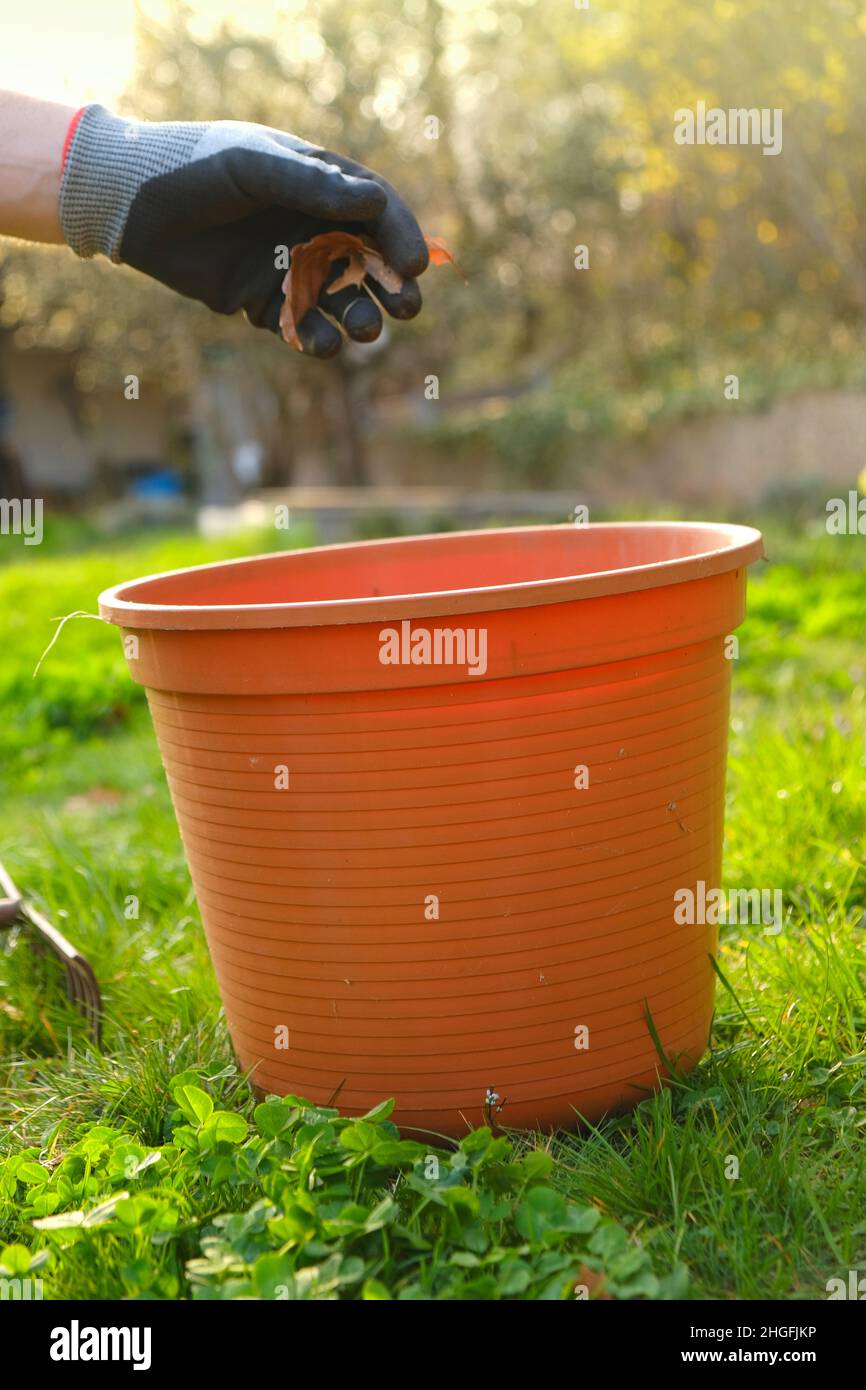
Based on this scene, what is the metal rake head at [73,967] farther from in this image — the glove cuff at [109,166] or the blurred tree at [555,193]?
the blurred tree at [555,193]

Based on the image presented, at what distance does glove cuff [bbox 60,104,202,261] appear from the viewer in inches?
61.7

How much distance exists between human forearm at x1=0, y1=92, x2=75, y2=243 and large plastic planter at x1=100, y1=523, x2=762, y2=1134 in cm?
59

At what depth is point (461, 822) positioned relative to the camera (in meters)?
1.40

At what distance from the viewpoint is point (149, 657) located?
1.53m

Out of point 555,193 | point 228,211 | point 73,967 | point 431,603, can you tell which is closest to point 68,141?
point 228,211

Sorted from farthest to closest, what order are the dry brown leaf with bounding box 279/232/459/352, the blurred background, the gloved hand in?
1. the blurred background
2. the dry brown leaf with bounding box 279/232/459/352
3. the gloved hand

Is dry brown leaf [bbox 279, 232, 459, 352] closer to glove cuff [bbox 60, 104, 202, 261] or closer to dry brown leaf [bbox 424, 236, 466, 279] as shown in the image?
dry brown leaf [bbox 424, 236, 466, 279]

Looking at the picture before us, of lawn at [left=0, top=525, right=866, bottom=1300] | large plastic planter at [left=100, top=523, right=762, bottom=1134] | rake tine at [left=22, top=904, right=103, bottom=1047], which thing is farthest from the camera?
rake tine at [left=22, top=904, right=103, bottom=1047]

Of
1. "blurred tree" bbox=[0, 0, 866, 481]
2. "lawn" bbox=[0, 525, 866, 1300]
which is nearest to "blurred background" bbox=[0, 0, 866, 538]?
"blurred tree" bbox=[0, 0, 866, 481]

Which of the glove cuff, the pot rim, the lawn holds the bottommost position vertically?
the lawn
